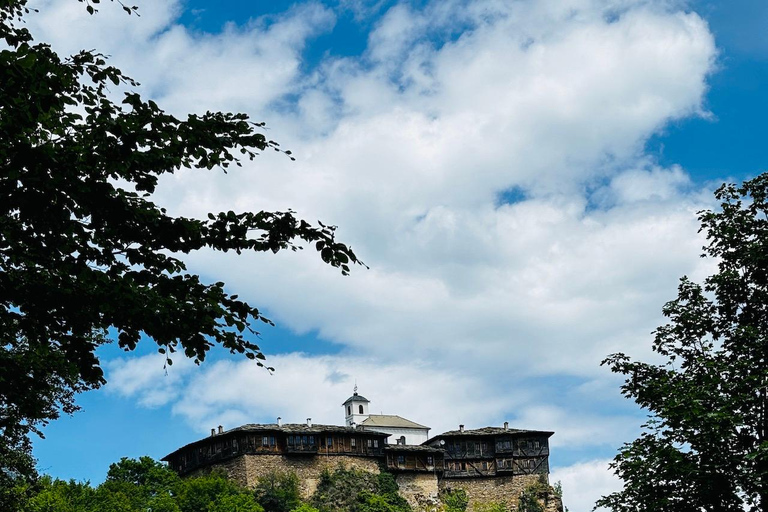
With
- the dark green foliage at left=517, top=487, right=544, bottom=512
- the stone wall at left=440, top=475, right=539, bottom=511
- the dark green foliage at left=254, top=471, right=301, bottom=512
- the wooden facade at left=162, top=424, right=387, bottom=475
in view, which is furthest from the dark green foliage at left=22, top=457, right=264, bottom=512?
the dark green foliage at left=517, top=487, right=544, bottom=512

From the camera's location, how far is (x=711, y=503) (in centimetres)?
1870

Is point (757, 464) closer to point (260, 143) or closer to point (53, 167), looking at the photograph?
point (260, 143)

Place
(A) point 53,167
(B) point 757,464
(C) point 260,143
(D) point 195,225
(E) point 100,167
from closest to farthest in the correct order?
(A) point 53,167, (E) point 100,167, (D) point 195,225, (C) point 260,143, (B) point 757,464

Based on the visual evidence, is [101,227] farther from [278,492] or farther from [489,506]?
[489,506]

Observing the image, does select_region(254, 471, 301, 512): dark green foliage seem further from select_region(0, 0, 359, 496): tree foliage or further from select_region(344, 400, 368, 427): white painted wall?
select_region(0, 0, 359, 496): tree foliage

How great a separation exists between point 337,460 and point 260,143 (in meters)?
82.4

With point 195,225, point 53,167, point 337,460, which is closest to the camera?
point 53,167

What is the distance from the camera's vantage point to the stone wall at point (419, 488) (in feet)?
301

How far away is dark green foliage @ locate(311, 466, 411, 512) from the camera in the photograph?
276 ft

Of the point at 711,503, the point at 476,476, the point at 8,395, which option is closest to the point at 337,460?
the point at 476,476

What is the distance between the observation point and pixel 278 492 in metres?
83.1

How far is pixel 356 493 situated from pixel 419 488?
30.9 ft

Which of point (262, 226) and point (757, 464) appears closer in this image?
point (262, 226)

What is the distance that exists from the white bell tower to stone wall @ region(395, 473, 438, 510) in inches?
1368
